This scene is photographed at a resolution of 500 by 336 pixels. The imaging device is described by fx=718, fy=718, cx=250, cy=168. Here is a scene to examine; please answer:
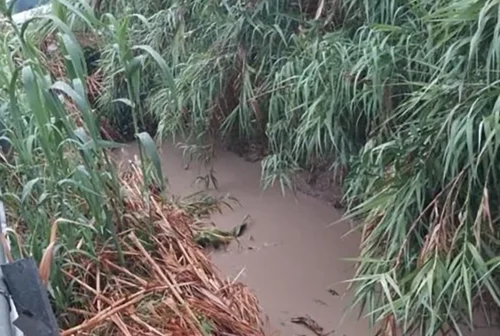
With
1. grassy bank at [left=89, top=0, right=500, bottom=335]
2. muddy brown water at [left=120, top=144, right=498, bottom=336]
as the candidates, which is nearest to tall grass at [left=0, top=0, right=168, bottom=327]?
grassy bank at [left=89, top=0, right=500, bottom=335]

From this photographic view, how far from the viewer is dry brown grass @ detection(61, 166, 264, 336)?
1849mm

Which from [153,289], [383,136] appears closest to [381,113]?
[383,136]

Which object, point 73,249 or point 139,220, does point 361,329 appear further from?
point 73,249

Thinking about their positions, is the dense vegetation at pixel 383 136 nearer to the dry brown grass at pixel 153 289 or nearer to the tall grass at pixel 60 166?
the tall grass at pixel 60 166

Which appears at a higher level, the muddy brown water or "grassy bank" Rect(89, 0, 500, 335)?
"grassy bank" Rect(89, 0, 500, 335)

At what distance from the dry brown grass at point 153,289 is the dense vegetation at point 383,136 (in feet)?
0.41

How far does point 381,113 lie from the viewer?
2393mm

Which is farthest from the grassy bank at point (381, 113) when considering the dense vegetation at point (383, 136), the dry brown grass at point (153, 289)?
the dry brown grass at point (153, 289)

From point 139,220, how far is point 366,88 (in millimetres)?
851

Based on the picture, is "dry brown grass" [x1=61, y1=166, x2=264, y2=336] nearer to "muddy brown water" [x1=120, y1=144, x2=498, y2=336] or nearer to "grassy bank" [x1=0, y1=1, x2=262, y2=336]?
"grassy bank" [x1=0, y1=1, x2=262, y2=336]

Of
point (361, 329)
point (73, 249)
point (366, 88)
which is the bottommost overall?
point (361, 329)

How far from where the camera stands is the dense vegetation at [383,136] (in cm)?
178

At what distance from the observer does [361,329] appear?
233 cm

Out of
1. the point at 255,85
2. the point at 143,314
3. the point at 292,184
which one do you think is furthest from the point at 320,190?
the point at 143,314
